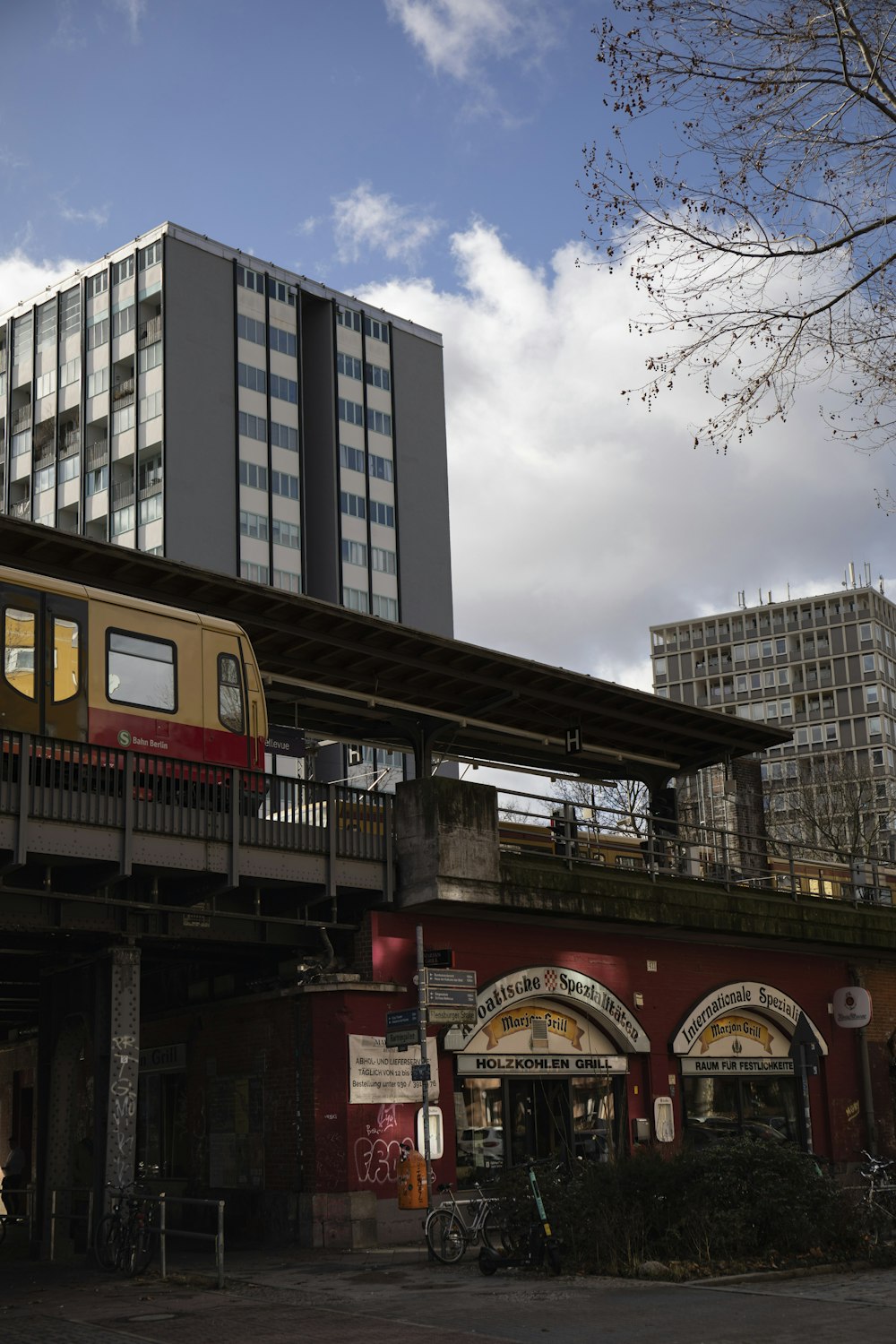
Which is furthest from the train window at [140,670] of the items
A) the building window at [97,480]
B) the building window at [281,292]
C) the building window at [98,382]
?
the building window at [281,292]

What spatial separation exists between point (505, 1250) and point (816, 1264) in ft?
11.4

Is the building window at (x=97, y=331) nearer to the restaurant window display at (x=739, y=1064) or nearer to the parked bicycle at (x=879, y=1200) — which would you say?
the restaurant window display at (x=739, y=1064)

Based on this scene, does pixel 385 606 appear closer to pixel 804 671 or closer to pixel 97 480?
pixel 97 480

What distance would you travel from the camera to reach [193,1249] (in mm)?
22797

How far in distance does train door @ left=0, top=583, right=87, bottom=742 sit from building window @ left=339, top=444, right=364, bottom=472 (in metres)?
62.6

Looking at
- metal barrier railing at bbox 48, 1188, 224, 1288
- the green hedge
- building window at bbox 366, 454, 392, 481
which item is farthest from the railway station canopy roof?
building window at bbox 366, 454, 392, 481

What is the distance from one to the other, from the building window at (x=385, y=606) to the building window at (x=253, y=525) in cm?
810

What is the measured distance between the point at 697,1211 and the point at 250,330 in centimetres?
6755

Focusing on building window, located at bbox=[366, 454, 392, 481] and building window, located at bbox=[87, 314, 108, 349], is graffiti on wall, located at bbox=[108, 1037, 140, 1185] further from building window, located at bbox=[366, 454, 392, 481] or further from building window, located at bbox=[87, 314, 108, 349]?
building window, located at bbox=[366, 454, 392, 481]

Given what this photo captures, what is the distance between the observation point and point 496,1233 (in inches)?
709

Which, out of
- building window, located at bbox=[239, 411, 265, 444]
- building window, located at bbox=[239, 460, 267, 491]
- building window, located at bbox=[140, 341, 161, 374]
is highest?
building window, located at bbox=[140, 341, 161, 374]

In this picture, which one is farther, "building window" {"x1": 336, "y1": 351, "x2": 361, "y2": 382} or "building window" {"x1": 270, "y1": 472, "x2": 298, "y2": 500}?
"building window" {"x1": 336, "y1": 351, "x2": 361, "y2": 382}

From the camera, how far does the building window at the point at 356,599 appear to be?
8025 cm

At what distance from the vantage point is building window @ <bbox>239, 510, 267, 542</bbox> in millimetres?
76250
